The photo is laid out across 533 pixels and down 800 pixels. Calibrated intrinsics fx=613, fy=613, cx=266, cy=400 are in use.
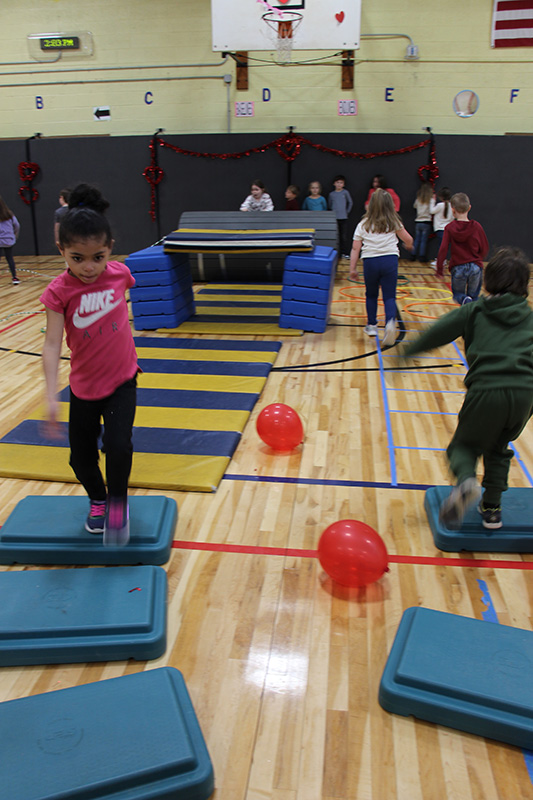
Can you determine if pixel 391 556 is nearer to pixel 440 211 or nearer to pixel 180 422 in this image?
pixel 180 422

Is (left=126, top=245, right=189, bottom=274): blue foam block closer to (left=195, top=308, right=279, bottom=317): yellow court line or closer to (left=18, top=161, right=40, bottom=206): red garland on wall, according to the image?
(left=195, top=308, right=279, bottom=317): yellow court line

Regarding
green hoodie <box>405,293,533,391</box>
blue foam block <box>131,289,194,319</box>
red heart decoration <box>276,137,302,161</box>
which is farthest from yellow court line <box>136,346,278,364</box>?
red heart decoration <box>276,137,302,161</box>

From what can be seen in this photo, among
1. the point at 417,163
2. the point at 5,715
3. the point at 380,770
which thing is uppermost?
the point at 417,163

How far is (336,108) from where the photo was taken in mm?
11938

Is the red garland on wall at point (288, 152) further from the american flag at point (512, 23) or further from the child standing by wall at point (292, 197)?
the american flag at point (512, 23)

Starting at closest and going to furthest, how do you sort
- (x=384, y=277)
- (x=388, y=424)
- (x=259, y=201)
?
(x=388, y=424) → (x=384, y=277) → (x=259, y=201)

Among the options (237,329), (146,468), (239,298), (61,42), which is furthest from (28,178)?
(146,468)

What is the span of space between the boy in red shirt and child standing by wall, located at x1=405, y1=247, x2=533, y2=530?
3.57m

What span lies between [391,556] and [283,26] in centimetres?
957

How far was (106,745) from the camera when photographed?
6.21 feet

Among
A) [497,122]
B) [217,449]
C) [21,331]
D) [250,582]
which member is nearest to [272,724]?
[250,582]

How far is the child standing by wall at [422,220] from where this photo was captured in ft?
37.0

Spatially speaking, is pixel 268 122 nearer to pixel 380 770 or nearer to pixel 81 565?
pixel 81 565

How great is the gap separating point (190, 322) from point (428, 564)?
483 centimetres
